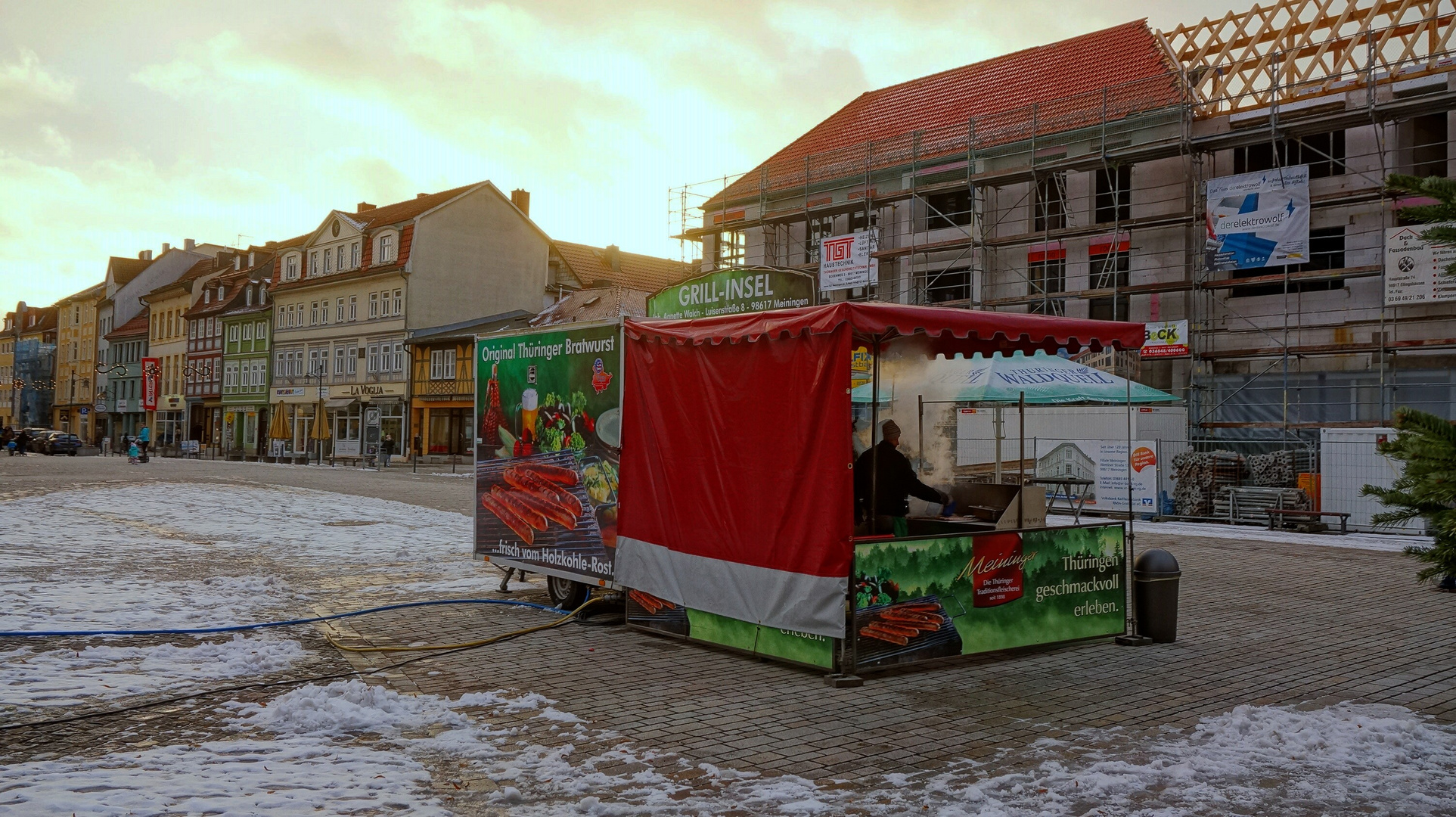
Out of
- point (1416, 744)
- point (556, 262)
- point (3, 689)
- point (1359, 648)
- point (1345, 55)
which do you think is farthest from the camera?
point (556, 262)

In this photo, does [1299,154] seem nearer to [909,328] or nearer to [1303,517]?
Result: [1303,517]

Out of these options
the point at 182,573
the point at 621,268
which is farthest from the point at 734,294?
the point at 621,268

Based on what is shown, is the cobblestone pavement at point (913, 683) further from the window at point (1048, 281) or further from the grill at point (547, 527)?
the window at point (1048, 281)

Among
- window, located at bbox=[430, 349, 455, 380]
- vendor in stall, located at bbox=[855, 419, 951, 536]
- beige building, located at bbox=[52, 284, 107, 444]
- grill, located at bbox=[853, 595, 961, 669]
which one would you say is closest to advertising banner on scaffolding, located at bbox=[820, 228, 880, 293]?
window, located at bbox=[430, 349, 455, 380]

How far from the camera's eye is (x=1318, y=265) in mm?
27531

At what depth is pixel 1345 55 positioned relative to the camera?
26781 mm

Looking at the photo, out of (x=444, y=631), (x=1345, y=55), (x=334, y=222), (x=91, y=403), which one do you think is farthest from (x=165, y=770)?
(x=91, y=403)

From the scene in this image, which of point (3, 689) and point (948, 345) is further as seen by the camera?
point (948, 345)

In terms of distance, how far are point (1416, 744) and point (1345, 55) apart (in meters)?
25.9

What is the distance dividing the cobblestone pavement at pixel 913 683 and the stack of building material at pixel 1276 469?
12.6 m

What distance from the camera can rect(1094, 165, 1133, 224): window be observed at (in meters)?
30.4

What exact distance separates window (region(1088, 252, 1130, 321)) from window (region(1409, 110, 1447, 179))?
7.09m

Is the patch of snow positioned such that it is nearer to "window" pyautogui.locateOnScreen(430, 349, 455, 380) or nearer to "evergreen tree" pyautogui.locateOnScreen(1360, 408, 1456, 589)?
"evergreen tree" pyautogui.locateOnScreen(1360, 408, 1456, 589)

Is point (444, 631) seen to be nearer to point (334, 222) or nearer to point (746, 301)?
point (746, 301)
